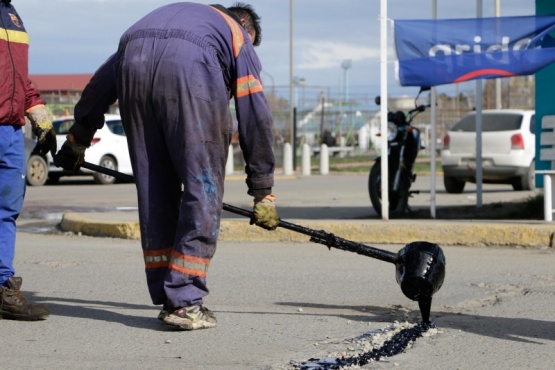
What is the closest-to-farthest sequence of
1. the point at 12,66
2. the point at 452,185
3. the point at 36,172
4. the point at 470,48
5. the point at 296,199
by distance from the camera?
1. the point at 12,66
2. the point at 470,48
3. the point at 296,199
4. the point at 452,185
5. the point at 36,172

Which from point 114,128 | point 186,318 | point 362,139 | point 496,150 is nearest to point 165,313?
point 186,318

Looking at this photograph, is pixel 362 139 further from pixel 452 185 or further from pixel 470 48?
pixel 470 48

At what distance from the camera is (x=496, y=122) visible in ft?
65.7

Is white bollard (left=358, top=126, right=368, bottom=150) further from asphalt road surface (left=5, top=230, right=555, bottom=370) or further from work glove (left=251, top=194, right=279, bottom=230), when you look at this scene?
work glove (left=251, top=194, right=279, bottom=230)

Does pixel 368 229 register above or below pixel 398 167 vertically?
below

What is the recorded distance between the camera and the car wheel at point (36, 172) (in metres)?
22.8

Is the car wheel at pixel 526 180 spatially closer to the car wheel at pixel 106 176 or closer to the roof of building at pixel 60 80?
the car wheel at pixel 106 176

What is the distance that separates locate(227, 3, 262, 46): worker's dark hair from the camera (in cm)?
591

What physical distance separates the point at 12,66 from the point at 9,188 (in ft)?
2.24

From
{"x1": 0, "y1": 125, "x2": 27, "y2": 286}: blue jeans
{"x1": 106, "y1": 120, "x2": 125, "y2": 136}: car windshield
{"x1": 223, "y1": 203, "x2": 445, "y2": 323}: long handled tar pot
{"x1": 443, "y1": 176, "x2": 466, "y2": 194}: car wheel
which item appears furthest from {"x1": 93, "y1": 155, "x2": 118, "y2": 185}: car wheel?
{"x1": 223, "y1": 203, "x2": 445, "y2": 323}: long handled tar pot

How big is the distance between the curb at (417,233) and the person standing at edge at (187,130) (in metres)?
4.47

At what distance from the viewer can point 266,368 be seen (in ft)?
15.7

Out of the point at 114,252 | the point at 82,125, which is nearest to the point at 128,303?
the point at 82,125

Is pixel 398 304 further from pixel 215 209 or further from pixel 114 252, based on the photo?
pixel 114 252
